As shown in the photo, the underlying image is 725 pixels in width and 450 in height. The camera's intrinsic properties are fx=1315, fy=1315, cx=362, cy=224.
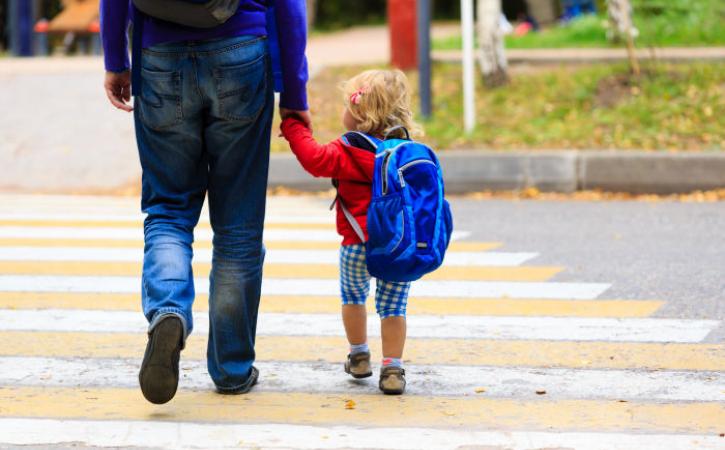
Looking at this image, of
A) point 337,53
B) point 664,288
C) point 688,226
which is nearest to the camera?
point 664,288

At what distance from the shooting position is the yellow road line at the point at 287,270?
270 inches

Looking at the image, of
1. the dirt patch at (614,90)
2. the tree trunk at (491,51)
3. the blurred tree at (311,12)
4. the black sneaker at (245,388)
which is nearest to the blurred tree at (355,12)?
the blurred tree at (311,12)

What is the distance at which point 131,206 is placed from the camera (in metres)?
9.76

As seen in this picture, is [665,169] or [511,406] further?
[665,169]

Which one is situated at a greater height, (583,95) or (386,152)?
(386,152)

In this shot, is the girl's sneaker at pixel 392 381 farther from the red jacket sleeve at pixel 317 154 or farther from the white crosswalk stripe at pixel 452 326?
the white crosswalk stripe at pixel 452 326

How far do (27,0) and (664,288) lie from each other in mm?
14341

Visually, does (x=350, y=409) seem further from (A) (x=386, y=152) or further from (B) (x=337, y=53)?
(B) (x=337, y=53)

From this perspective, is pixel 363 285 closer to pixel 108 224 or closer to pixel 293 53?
pixel 293 53

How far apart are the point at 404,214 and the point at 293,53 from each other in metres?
0.63

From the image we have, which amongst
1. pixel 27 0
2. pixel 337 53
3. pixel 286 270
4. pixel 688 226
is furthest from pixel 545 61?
pixel 27 0

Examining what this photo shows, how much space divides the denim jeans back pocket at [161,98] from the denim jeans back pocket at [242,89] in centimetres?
13

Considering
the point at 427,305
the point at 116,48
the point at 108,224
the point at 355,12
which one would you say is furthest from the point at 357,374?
the point at 355,12

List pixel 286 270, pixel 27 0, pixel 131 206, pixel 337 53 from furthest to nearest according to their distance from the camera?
pixel 27 0
pixel 337 53
pixel 131 206
pixel 286 270
